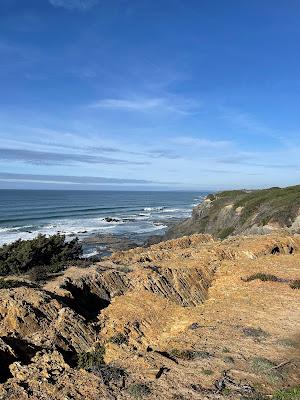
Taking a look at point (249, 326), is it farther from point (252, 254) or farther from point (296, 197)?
point (296, 197)

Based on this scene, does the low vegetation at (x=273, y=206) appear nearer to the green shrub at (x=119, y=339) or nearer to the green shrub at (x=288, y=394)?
the green shrub at (x=119, y=339)

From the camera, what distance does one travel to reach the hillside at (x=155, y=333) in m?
9.91

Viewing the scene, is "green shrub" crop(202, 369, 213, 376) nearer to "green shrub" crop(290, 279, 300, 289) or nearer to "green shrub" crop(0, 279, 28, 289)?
"green shrub" crop(0, 279, 28, 289)

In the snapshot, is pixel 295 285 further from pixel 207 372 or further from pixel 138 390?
pixel 138 390

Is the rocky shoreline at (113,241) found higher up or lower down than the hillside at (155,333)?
lower down

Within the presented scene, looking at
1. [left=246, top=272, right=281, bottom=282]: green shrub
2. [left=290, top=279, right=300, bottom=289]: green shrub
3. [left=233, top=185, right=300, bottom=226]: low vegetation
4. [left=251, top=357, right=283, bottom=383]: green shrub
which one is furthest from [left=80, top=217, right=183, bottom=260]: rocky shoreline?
[left=251, top=357, right=283, bottom=383]: green shrub

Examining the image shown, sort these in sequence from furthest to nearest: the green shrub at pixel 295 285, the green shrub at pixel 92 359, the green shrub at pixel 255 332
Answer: the green shrub at pixel 295 285, the green shrub at pixel 255 332, the green shrub at pixel 92 359

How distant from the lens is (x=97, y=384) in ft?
32.4

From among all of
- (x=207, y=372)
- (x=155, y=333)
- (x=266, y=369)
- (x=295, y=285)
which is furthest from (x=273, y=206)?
(x=207, y=372)

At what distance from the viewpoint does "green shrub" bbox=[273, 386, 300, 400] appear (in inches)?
373

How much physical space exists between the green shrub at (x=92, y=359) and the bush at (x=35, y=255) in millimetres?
8166

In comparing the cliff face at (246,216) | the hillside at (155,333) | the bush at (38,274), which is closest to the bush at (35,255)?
the bush at (38,274)

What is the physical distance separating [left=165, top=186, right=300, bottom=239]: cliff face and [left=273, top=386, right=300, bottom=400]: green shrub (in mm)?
29501

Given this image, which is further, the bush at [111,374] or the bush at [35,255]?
the bush at [35,255]
